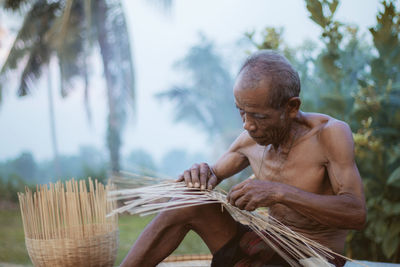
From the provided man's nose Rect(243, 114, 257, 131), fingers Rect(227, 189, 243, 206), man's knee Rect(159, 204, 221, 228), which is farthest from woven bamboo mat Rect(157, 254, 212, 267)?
man's nose Rect(243, 114, 257, 131)

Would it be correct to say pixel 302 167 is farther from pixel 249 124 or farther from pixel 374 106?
pixel 374 106

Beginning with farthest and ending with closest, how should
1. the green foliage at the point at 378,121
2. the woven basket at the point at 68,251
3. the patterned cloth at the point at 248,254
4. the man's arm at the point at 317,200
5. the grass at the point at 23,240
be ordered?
the grass at the point at 23,240 < the green foliage at the point at 378,121 < the woven basket at the point at 68,251 < the patterned cloth at the point at 248,254 < the man's arm at the point at 317,200

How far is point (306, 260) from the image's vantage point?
4.83ft

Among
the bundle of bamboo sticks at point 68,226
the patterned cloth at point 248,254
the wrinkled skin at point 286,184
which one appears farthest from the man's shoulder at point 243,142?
the bundle of bamboo sticks at point 68,226

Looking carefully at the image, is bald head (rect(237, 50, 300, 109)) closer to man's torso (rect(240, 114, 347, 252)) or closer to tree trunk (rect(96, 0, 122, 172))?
man's torso (rect(240, 114, 347, 252))

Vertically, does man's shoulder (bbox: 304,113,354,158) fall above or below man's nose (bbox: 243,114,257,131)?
below

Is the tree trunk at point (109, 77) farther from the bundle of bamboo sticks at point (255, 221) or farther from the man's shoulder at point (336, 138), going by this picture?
the man's shoulder at point (336, 138)

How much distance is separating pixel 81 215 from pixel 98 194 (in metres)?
0.13

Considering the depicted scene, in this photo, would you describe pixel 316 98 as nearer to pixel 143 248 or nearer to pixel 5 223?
pixel 143 248

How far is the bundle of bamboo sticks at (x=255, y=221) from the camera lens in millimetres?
1469

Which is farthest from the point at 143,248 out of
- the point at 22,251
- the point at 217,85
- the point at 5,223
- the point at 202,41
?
the point at 202,41

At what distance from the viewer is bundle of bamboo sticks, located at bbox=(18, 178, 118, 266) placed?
1790 mm

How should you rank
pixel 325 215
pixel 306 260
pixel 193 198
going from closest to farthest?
pixel 325 215 → pixel 306 260 → pixel 193 198

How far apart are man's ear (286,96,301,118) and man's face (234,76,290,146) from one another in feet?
0.08
